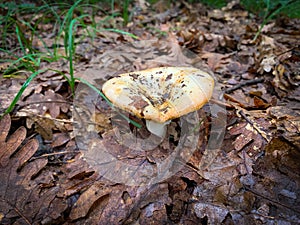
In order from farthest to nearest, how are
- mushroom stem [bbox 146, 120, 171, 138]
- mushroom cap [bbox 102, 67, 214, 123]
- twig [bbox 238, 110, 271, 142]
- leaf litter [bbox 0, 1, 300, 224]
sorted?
mushroom stem [bbox 146, 120, 171, 138], twig [bbox 238, 110, 271, 142], mushroom cap [bbox 102, 67, 214, 123], leaf litter [bbox 0, 1, 300, 224]

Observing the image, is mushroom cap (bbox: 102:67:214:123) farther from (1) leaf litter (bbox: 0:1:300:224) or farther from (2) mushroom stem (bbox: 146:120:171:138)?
(1) leaf litter (bbox: 0:1:300:224)

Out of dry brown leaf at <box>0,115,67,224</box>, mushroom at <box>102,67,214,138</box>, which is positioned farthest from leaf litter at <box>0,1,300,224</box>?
mushroom at <box>102,67,214,138</box>

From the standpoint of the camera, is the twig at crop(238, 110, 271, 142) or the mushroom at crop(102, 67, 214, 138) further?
the twig at crop(238, 110, 271, 142)

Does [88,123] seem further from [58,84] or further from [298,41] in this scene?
[298,41]

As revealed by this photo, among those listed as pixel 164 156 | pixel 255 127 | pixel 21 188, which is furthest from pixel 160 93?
pixel 21 188

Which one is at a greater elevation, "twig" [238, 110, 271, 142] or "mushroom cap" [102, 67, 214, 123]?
"mushroom cap" [102, 67, 214, 123]

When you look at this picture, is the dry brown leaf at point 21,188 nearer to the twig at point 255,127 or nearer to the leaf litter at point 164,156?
the leaf litter at point 164,156

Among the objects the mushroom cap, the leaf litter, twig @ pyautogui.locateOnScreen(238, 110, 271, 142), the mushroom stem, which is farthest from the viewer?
the mushroom stem

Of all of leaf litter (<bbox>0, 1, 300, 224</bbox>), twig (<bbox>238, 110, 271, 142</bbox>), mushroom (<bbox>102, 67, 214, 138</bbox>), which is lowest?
leaf litter (<bbox>0, 1, 300, 224</bbox>)
